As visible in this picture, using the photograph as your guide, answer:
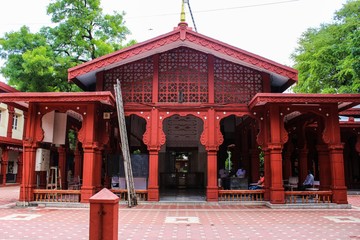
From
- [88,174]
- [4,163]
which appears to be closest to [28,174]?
[88,174]

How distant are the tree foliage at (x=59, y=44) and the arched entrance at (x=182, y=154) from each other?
6039 mm

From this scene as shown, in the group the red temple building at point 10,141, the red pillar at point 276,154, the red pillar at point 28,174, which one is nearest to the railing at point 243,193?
the red pillar at point 276,154

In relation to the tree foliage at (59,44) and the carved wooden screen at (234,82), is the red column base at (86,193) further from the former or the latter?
the tree foliage at (59,44)

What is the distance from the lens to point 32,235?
6.49 metres

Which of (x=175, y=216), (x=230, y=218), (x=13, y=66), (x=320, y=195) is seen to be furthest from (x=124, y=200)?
(x=13, y=66)

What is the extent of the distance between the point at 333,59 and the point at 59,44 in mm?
17704

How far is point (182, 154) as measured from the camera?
2006 cm

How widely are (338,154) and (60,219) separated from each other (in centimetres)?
872

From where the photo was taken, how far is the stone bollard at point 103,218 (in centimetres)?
463

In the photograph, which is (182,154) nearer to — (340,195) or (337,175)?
(337,175)

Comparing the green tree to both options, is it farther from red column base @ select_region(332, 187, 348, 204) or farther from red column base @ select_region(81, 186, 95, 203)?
red column base @ select_region(81, 186, 95, 203)

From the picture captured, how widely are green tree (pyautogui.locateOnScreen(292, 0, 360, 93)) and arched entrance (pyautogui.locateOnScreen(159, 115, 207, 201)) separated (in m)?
9.91

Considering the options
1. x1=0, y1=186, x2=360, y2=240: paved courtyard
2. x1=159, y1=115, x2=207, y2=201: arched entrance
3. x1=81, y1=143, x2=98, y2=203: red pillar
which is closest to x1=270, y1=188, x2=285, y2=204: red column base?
x1=0, y1=186, x2=360, y2=240: paved courtyard

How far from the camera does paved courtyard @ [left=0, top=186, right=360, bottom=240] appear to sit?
6.60 metres
